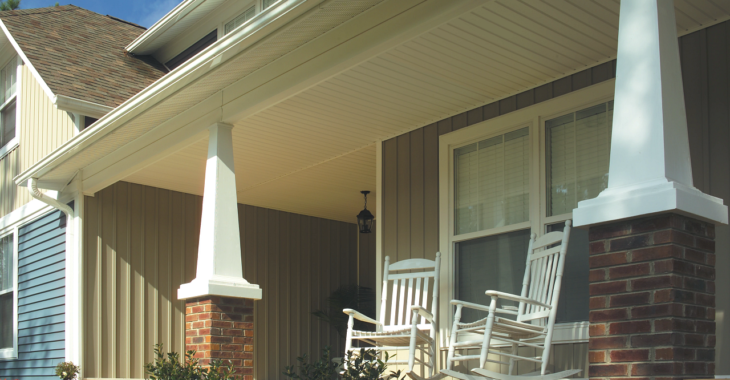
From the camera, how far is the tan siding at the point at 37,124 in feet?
21.1

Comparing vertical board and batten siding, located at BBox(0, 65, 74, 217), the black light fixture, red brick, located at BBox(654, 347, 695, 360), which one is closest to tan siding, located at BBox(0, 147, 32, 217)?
vertical board and batten siding, located at BBox(0, 65, 74, 217)

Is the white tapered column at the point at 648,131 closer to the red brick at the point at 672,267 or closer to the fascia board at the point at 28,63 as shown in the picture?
the red brick at the point at 672,267

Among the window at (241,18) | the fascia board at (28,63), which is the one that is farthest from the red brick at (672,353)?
the fascia board at (28,63)

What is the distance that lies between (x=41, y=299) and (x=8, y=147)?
6.77 feet

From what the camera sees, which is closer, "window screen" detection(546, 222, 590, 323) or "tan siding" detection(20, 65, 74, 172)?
"window screen" detection(546, 222, 590, 323)

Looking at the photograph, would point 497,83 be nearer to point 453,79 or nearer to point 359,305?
point 453,79

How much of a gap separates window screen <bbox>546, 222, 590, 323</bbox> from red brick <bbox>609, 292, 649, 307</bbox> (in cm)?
156

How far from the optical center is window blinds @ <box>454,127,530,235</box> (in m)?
4.39

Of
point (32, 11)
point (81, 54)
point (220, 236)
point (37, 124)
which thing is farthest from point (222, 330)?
point (32, 11)

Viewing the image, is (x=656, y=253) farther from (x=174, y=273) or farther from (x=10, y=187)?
(x=10, y=187)

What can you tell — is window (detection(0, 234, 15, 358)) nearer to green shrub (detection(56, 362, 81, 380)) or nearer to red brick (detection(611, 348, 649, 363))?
green shrub (detection(56, 362, 81, 380))

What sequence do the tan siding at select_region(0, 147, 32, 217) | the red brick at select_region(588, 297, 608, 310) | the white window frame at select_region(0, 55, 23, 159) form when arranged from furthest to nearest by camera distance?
the white window frame at select_region(0, 55, 23, 159) < the tan siding at select_region(0, 147, 32, 217) < the red brick at select_region(588, 297, 608, 310)

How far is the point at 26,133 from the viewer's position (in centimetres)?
713

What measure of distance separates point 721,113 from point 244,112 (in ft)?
8.72
